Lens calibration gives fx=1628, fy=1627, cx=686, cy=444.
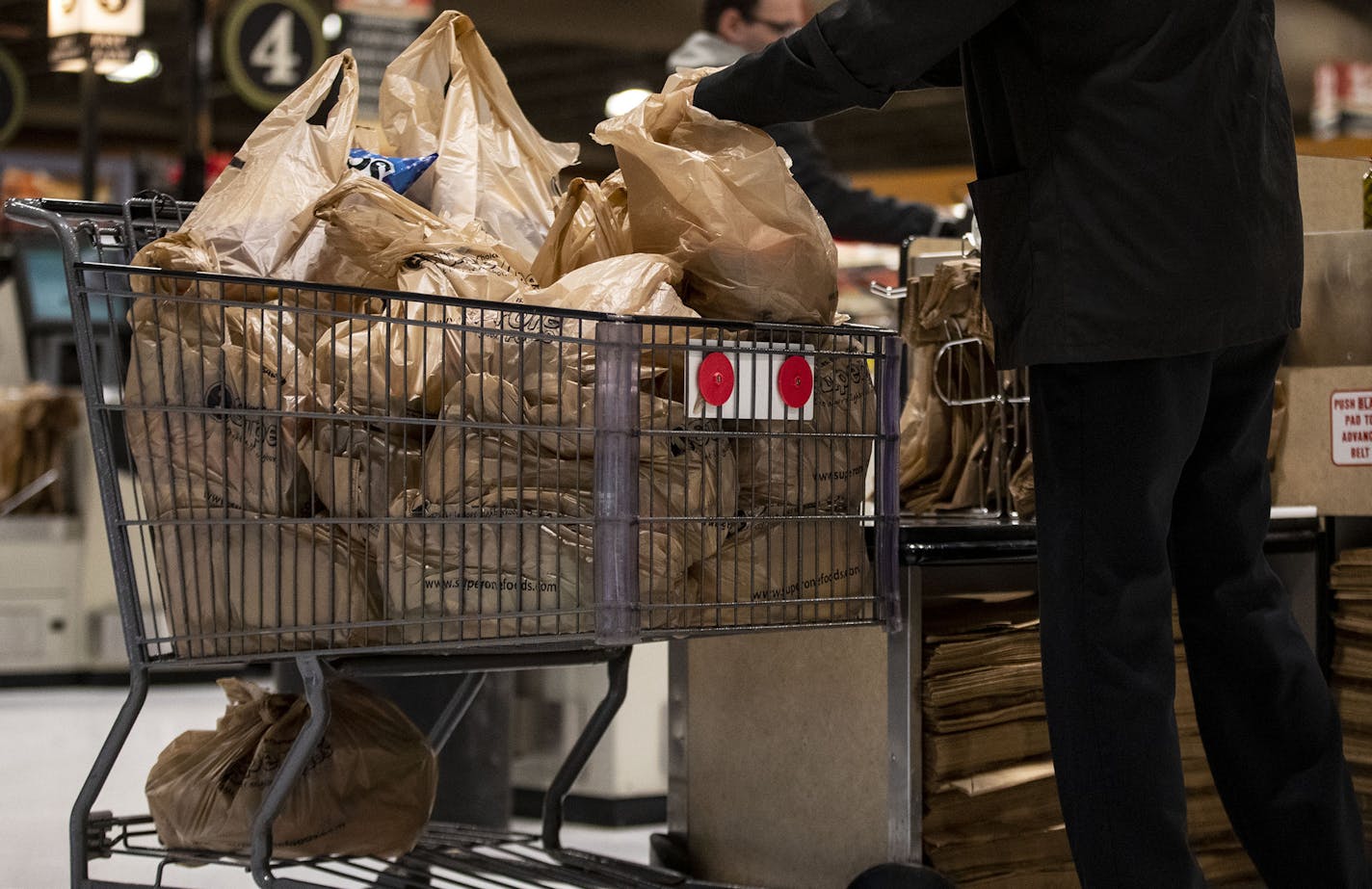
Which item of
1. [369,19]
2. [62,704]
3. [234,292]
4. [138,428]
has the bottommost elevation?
[62,704]

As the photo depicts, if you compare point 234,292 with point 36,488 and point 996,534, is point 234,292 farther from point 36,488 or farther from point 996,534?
point 36,488

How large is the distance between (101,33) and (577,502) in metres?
6.81

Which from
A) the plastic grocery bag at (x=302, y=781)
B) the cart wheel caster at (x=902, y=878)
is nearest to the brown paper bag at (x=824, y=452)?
the cart wheel caster at (x=902, y=878)

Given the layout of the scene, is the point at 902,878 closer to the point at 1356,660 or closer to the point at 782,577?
the point at 782,577

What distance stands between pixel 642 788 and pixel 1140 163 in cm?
202

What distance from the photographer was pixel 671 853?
2.55 meters

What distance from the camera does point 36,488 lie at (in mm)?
5969

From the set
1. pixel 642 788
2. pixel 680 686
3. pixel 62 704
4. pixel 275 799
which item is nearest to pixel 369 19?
pixel 62 704

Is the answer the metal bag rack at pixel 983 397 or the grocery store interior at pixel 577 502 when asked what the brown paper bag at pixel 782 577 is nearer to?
the grocery store interior at pixel 577 502

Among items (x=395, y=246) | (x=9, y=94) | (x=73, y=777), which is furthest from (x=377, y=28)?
(x=395, y=246)

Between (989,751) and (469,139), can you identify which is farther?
(469,139)

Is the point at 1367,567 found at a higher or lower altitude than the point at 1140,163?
lower

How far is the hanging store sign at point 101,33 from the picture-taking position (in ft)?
25.6

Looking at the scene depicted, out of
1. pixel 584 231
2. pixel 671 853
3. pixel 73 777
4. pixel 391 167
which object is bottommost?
pixel 73 777
